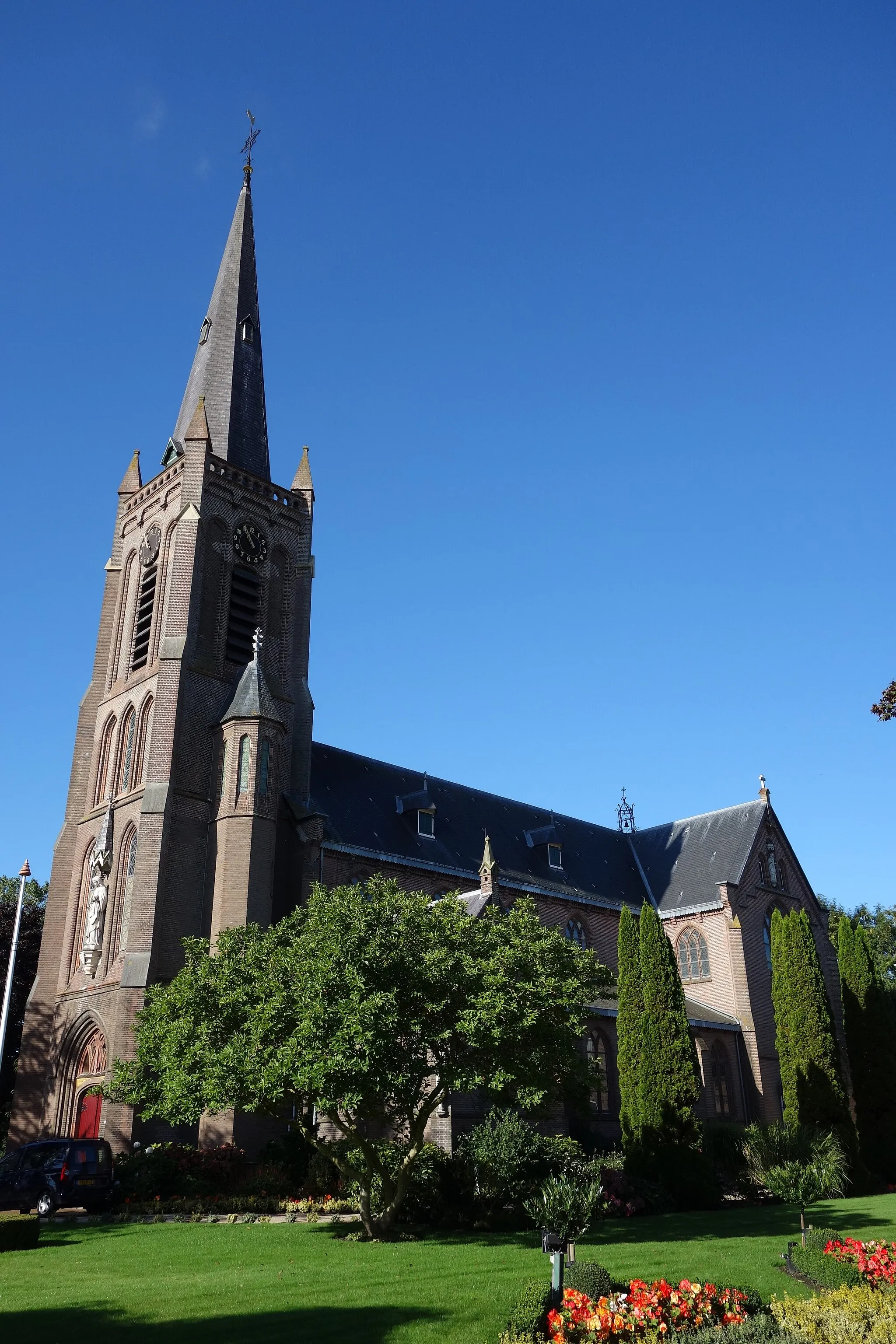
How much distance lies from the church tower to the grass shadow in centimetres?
1625

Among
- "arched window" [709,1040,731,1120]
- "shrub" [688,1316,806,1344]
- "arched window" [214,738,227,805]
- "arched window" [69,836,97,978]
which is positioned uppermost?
"arched window" [214,738,227,805]

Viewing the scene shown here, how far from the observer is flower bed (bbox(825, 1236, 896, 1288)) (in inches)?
537

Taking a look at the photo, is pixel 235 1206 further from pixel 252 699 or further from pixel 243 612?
pixel 243 612

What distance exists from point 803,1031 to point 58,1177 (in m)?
22.8

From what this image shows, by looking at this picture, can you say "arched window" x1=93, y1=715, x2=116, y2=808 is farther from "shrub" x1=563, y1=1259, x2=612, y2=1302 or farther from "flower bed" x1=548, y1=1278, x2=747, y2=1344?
"flower bed" x1=548, y1=1278, x2=747, y2=1344

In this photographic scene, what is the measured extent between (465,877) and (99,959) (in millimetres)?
13153

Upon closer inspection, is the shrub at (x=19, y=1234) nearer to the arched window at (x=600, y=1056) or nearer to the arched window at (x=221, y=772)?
the arched window at (x=221, y=772)

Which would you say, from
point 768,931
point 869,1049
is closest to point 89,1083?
point 869,1049

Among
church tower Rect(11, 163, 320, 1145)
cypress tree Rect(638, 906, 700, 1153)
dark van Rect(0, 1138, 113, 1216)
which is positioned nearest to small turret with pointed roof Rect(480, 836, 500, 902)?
cypress tree Rect(638, 906, 700, 1153)

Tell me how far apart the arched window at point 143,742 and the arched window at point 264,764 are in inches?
151

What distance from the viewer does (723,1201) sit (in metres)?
26.9

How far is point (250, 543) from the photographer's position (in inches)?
1532

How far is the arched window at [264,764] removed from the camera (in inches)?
1293

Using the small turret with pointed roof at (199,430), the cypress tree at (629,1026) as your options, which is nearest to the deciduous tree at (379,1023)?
the cypress tree at (629,1026)
